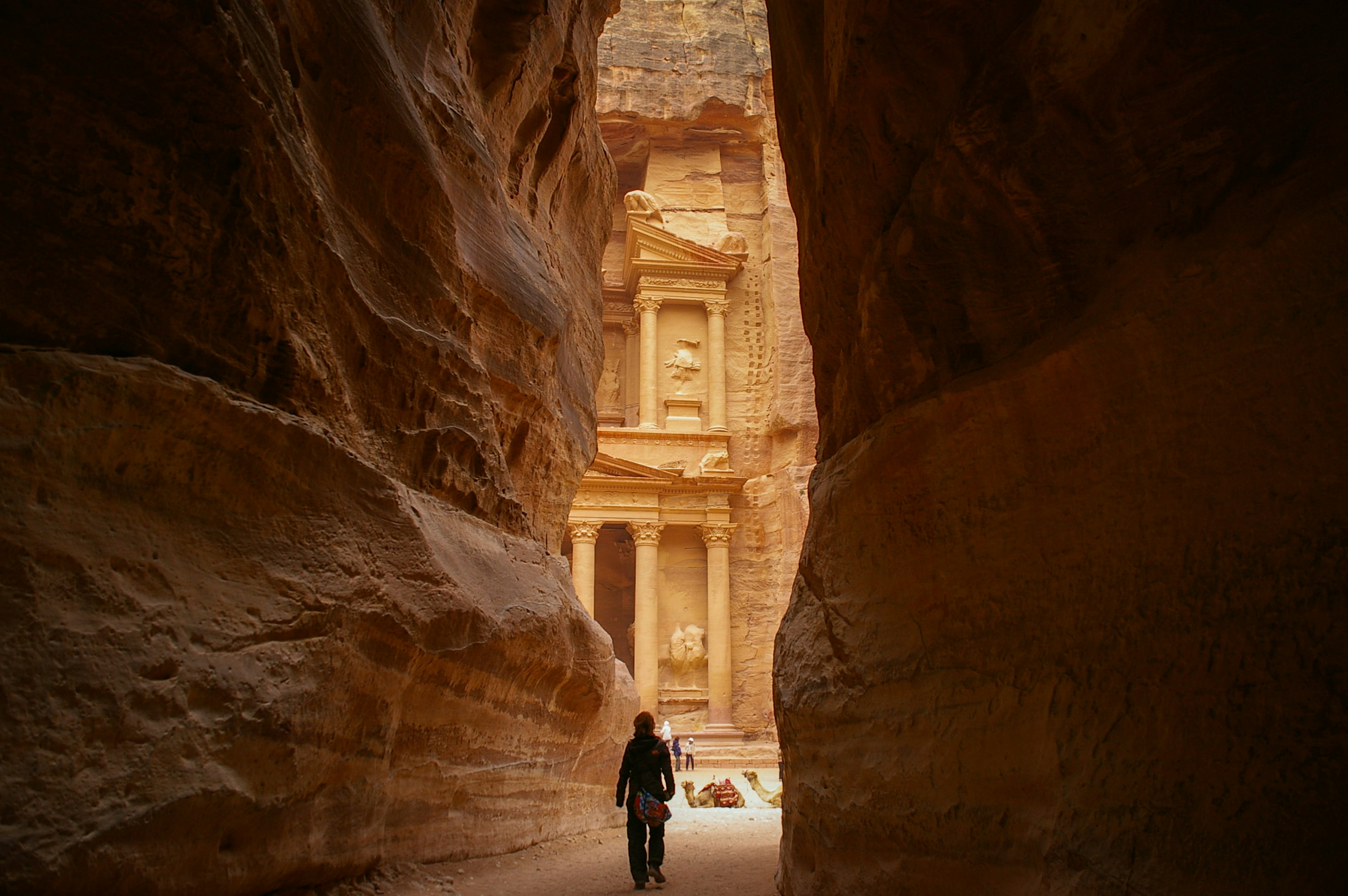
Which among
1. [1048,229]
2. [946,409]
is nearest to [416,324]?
[946,409]

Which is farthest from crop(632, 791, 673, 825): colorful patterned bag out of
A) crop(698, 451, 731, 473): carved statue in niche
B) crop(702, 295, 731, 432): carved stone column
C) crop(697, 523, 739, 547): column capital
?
crop(702, 295, 731, 432): carved stone column

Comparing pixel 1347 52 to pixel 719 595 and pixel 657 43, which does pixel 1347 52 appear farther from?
pixel 657 43

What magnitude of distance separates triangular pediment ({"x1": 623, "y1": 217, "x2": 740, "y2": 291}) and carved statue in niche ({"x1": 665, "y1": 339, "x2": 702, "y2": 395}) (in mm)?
2224

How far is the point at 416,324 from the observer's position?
517cm

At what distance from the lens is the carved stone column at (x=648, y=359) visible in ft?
89.4

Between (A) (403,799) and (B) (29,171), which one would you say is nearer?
(B) (29,171)

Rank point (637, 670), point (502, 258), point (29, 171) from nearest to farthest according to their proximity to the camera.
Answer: point (29, 171)
point (502, 258)
point (637, 670)

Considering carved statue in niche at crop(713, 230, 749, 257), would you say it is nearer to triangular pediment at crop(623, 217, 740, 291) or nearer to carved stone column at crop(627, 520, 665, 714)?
triangular pediment at crop(623, 217, 740, 291)

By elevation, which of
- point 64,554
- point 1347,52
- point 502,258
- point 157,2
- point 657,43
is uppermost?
point 657,43

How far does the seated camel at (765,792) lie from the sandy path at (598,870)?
11.4 ft

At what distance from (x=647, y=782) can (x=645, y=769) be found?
88 millimetres

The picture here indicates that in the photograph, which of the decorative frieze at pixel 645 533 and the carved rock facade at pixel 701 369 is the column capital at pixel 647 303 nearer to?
the carved rock facade at pixel 701 369

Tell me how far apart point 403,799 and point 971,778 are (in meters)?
2.93

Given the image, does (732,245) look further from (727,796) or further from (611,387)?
(727,796)
